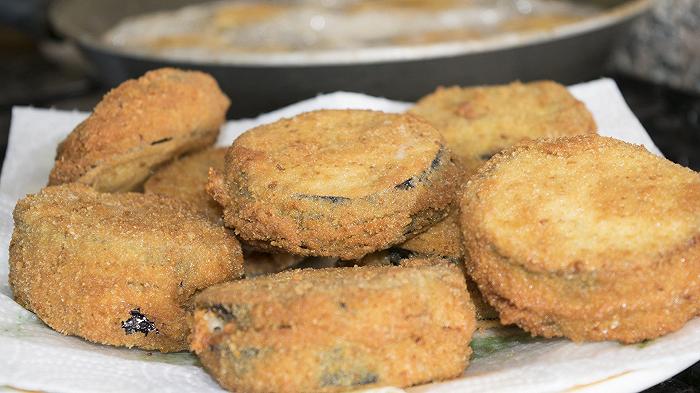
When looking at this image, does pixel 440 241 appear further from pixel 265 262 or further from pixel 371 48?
pixel 371 48

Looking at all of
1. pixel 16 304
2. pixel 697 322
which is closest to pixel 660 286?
pixel 697 322

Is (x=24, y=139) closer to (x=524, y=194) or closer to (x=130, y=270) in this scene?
(x=130, y=270)

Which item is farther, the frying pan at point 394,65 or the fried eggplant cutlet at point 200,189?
the frying pan at point 394,65

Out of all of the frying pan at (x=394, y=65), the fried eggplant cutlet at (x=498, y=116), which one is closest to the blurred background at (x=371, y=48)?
the frying pan at (x=394, y=65)

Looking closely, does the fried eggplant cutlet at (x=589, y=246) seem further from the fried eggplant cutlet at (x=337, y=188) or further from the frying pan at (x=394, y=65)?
the frying pan at (x=394, y=65)

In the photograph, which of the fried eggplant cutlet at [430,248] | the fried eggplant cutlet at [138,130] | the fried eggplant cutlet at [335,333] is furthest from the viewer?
the fried eggplant cutlet at [138,130]

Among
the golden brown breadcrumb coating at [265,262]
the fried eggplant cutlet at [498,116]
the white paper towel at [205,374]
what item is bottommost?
the golden brown breadcrumb coating at [265,262]

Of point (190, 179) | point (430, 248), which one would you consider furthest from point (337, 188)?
point (190, 179)
